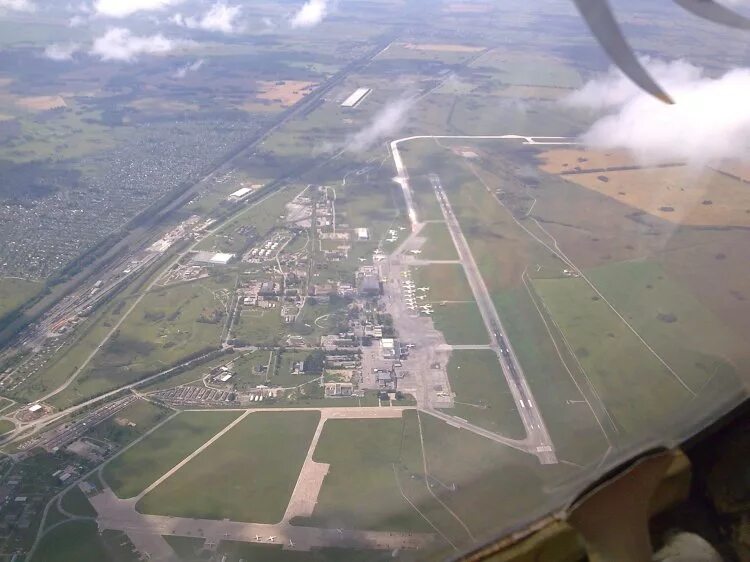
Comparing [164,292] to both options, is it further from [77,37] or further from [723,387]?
[77,37]

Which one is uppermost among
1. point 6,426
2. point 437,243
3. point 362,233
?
point 437,243

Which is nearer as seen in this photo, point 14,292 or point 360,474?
point 360,474

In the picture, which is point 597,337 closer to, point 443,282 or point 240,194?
point 443,282

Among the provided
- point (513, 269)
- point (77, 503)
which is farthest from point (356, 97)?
point (77, 503)

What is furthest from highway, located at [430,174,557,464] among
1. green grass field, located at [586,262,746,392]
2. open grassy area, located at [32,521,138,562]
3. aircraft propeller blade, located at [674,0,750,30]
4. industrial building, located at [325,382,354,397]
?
aircraft propeller blade, located at [674,0,750,30]

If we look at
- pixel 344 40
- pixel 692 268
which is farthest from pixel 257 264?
pixel 344 40

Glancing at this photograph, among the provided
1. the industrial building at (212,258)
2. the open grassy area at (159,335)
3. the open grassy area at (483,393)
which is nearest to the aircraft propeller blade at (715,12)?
the open grassy area at (483,393)
